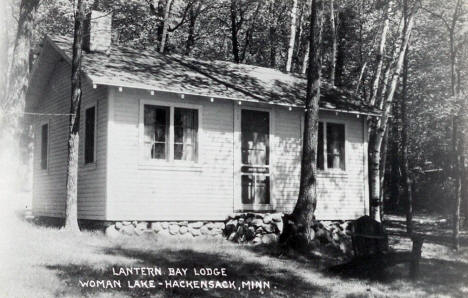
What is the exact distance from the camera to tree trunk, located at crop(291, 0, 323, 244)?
41.9 ft

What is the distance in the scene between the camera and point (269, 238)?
1432cm

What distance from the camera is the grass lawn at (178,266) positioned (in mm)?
8367

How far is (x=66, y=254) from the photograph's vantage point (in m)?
10.4

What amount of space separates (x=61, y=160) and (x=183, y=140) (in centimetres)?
438

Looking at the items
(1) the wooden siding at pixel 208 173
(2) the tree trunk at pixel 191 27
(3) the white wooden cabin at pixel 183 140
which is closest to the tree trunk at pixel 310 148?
(3) the white wooden cabin at pixel 183 140

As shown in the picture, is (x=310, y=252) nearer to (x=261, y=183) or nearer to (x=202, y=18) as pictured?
(x=261, y=183)

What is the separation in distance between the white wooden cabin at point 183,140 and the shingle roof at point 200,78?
0.05m

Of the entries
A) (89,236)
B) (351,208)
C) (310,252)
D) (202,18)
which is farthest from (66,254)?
(202,18)

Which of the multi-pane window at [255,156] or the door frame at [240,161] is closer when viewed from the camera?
the door frame at [240,161]

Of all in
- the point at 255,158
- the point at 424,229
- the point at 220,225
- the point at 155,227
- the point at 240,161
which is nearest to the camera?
the point at 155,227

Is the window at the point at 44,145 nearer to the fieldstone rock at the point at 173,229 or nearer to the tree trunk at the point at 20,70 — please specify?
the tree trunk at the point at 20,70

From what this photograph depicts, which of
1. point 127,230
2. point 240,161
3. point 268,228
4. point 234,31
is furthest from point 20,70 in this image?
point 234,31

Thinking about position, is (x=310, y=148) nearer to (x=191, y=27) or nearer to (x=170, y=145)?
(x=170, y=145)

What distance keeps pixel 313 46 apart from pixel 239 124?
356cm
